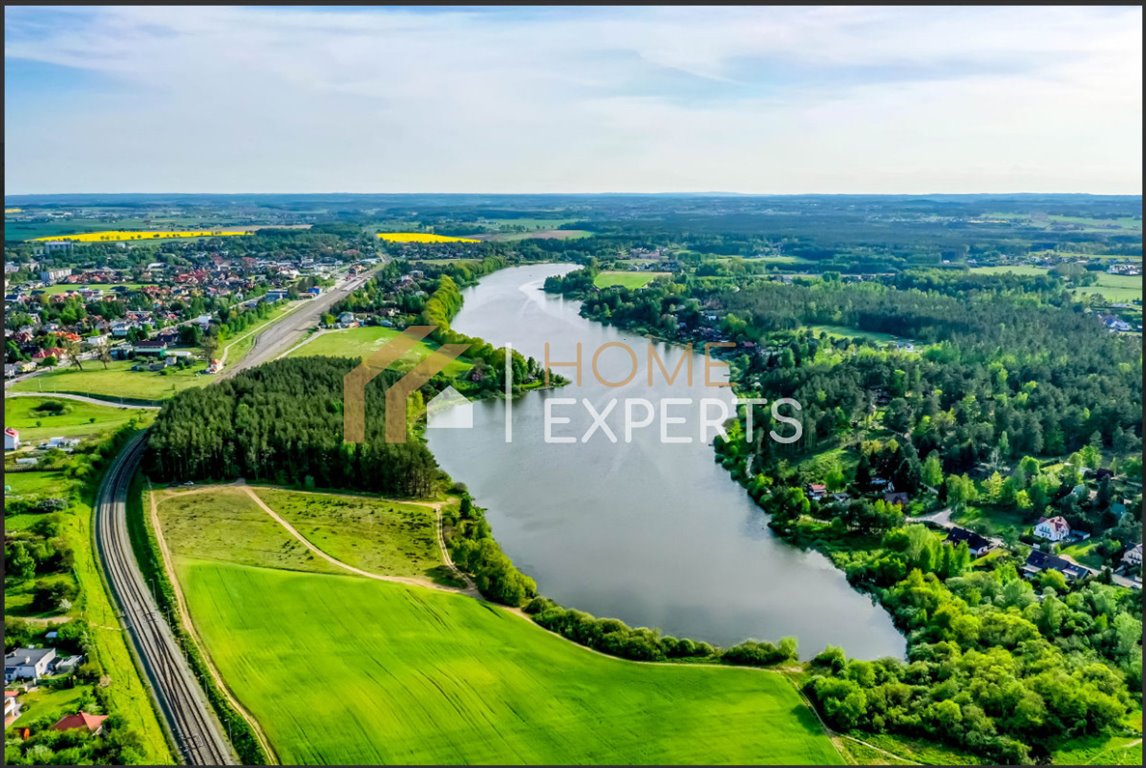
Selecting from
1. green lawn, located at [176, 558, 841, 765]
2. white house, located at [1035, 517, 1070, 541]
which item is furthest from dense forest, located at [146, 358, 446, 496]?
white house, located at [1035, 517, 1070, 541]

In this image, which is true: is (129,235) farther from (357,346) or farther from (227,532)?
(227,532)

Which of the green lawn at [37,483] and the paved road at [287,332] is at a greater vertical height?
the paved road at [287,332]

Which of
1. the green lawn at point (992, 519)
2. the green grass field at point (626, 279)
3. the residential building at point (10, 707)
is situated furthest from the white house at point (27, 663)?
the green grass field at point (626, 279)

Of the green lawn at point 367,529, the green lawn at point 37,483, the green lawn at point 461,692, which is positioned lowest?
the green lawn at point 461,692

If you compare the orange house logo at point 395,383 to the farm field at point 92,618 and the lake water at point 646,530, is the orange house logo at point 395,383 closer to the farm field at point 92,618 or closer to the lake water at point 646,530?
the lake water at point 646,530

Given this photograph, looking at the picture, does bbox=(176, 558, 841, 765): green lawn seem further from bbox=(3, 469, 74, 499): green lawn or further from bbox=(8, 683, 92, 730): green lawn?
bbox=(3, 469, 74, 499): green lawn

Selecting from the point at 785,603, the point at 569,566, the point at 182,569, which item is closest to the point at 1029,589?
the point at 785,603

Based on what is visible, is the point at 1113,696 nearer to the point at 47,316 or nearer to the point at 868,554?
the point at 868,554
